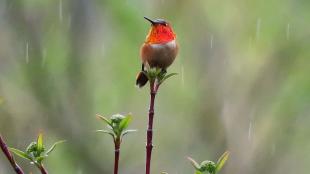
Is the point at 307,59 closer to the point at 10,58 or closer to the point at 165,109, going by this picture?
the point at 165,109

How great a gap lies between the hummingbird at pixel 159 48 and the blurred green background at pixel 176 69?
2963mm

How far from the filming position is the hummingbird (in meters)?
0.83

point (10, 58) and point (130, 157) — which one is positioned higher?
point (10, 58)

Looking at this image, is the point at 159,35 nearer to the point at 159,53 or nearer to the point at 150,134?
the point at 159,53

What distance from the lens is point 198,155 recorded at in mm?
4094

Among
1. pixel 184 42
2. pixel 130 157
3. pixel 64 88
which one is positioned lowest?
pixel 130 157

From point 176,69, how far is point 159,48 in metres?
3.55

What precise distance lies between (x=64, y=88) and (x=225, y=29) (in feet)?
3.48

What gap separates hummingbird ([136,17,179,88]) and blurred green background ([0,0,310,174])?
2.96 metres

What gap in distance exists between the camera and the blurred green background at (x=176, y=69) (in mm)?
3938

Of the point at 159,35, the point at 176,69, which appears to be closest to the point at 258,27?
the point at 176,69

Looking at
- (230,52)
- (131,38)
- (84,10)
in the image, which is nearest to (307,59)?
(230,52)

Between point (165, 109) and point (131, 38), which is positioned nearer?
point (131, 38)

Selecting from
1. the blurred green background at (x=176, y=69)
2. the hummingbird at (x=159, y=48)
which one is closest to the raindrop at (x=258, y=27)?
the blurred green background at (x=176, y=69)
